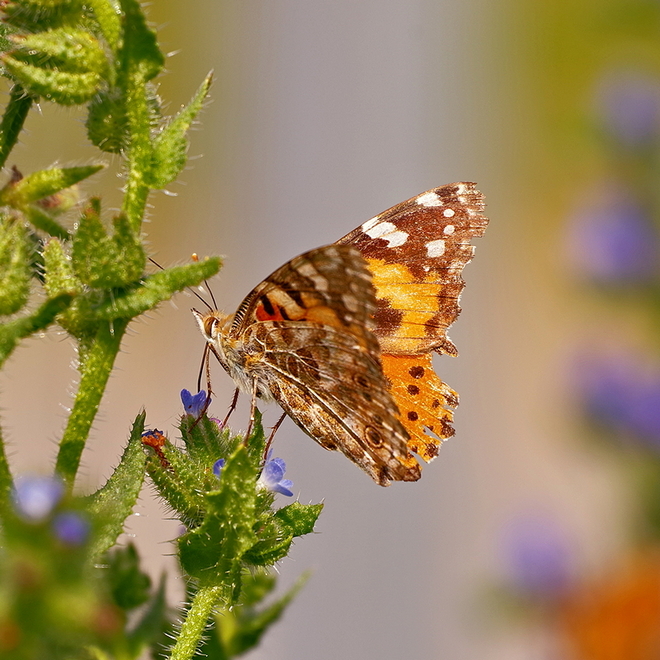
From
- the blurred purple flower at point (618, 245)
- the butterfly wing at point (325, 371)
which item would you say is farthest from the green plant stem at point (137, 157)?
the blurred purple flower at point (618, 245)

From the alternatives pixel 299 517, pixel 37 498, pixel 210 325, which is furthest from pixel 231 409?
pixel 37 498

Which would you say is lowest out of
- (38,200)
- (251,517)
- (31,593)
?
(31,593)

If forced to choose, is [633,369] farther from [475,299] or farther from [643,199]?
[475,299]

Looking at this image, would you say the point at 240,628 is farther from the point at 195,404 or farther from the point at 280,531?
the point at 195,404

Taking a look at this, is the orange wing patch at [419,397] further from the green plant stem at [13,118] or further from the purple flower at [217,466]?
the green plant stem at [13,118]

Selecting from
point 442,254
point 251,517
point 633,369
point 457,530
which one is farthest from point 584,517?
point 251,517

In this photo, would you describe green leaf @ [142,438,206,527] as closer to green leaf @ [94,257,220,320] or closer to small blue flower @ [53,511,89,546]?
green leaf @ [94,257,220,320]
